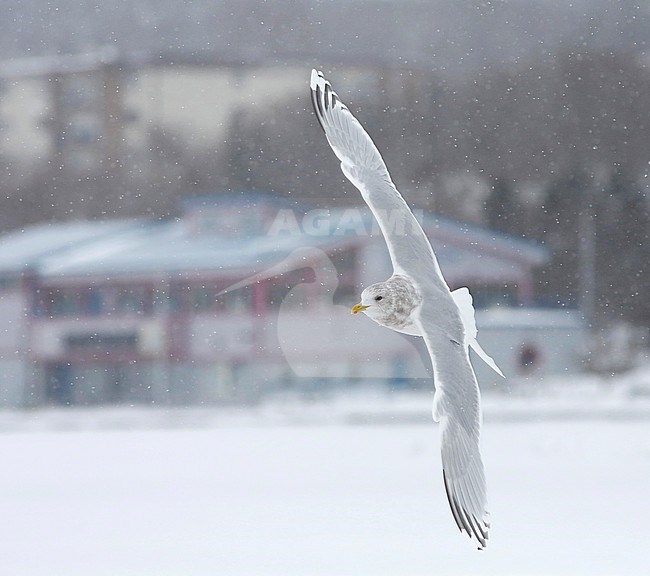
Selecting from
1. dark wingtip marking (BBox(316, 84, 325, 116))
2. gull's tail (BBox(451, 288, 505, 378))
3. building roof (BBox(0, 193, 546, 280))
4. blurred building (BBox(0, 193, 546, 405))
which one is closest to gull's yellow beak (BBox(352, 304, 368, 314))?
gull's tail (BBox(451, 288, 505, 378))

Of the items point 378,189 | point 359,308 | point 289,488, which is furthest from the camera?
point 289,488

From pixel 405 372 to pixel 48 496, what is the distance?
991 millimetres

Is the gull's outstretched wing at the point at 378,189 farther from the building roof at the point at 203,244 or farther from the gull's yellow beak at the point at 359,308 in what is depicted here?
the building roof at the point at 203,244

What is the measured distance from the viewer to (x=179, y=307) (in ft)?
9.49

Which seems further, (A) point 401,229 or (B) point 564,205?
(B) point 564,205

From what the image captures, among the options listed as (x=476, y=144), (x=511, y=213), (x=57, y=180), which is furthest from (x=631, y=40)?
(x=57, y=180)

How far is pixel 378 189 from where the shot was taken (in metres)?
1.17

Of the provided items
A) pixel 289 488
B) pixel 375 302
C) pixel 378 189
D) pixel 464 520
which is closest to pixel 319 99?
pixel 378 189

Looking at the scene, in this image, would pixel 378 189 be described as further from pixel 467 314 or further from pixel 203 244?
pixel 203 244

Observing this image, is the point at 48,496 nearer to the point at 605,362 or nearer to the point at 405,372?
the point at 405,372

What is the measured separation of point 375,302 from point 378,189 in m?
0.17

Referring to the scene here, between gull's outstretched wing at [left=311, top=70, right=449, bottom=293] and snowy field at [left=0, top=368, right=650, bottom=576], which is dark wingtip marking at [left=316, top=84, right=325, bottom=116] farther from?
snowy field at [left=0, top=368, right=650, bottom=576]

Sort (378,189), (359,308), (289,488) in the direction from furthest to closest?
1. (289,488)
2. (378,189)
3. (359,308)

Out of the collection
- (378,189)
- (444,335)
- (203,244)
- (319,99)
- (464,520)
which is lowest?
(464,520)
